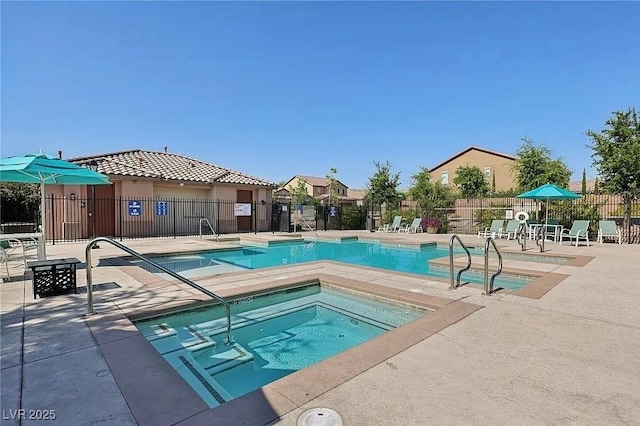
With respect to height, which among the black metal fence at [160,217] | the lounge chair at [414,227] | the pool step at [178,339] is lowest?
the pool step at [178,339]

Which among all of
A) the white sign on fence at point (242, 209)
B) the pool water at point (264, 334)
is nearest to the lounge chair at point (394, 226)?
the white sign on fence at point (242, 209)

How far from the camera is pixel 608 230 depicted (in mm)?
13164

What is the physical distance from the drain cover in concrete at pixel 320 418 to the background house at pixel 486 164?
37.5 m

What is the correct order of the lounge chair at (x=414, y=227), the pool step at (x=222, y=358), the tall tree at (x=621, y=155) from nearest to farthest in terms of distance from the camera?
the pool step at (x=222, y=358), the tall tree at (x=621, y=155), the lounge chair at (x=414, y=227)

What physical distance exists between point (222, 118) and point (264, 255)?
32.4 ft

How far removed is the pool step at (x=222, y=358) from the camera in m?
3.72

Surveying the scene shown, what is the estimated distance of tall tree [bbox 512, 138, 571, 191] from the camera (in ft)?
68.9

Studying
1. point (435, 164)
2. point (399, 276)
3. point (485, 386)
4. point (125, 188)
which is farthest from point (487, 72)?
point (435, 164)

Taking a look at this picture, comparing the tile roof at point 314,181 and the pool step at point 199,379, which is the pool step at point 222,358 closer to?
the pool step at point 199,379

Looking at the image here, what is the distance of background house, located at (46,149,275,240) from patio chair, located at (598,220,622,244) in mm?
16829

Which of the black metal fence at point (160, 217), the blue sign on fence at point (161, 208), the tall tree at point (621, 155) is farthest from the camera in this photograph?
the blue sign on fence at point (161, 208)

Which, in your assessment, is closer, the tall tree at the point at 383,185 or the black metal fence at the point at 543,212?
the black metal fence at the point at 543,212

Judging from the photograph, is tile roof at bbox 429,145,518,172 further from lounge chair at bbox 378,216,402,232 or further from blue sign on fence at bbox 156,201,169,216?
blue sign on fence at bbox 156,201,169,216

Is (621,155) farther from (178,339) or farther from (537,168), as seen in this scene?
(178,339)
